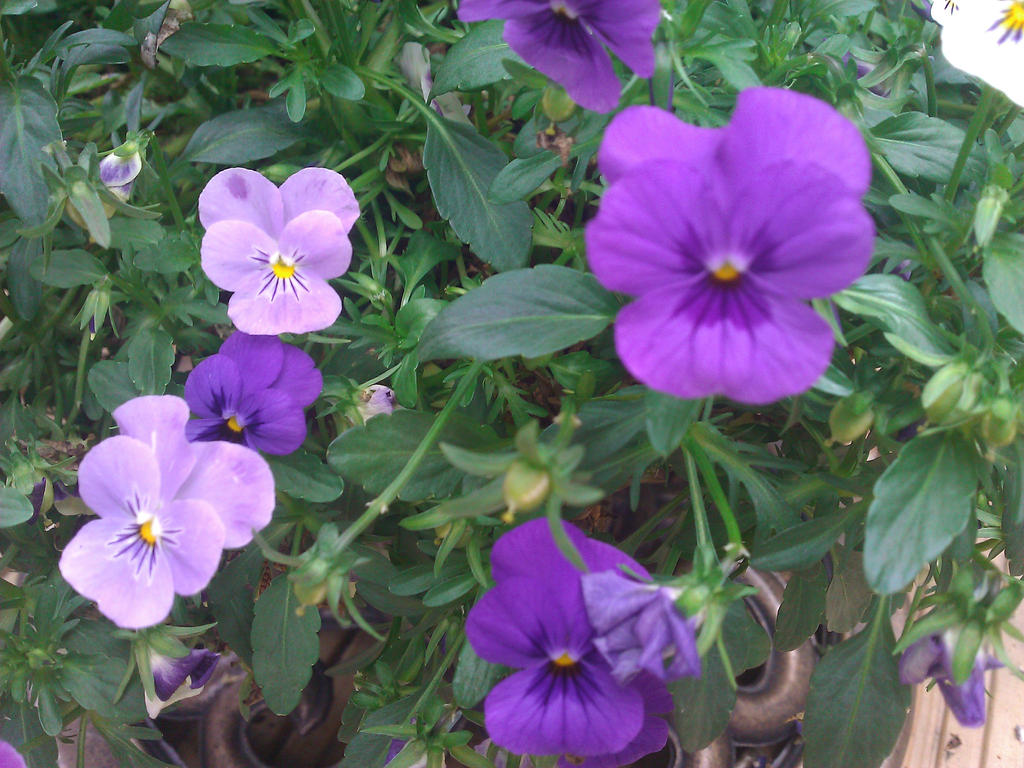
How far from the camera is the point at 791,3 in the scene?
772 mm

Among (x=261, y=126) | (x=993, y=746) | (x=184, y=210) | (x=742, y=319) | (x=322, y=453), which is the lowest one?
(x=993, y=746)

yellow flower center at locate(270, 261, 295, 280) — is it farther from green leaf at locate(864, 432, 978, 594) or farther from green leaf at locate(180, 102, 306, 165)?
green leaf at locate(864, 432, 978, 594)

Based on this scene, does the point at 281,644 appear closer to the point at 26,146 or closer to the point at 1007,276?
the point at 26,146

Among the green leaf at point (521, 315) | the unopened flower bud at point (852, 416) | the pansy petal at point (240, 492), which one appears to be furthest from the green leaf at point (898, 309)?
the pansy petal at point (240, 492)

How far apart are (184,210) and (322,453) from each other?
0.94ft

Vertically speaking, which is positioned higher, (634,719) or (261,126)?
(261,126)

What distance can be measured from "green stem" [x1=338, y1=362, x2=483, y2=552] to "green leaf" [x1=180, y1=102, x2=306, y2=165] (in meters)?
0.29

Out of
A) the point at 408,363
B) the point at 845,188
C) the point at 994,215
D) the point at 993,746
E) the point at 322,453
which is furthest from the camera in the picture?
the point at 993,746

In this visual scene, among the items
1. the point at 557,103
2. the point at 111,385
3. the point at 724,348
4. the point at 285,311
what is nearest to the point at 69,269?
the point at 111,385

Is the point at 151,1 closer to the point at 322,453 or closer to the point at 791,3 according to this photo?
the point at 322,453

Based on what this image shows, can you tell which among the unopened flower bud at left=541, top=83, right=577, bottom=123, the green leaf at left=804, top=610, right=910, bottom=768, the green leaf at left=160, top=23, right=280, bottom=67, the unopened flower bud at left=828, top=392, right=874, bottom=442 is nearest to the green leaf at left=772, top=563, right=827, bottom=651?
the green leaf at left=804, top=610, right=910, bottom=768

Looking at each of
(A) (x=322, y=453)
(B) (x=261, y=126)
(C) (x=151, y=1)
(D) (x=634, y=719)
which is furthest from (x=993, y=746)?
(C) (x=151, y=1)

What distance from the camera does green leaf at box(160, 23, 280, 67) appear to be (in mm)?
715

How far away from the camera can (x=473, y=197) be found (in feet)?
2.35
